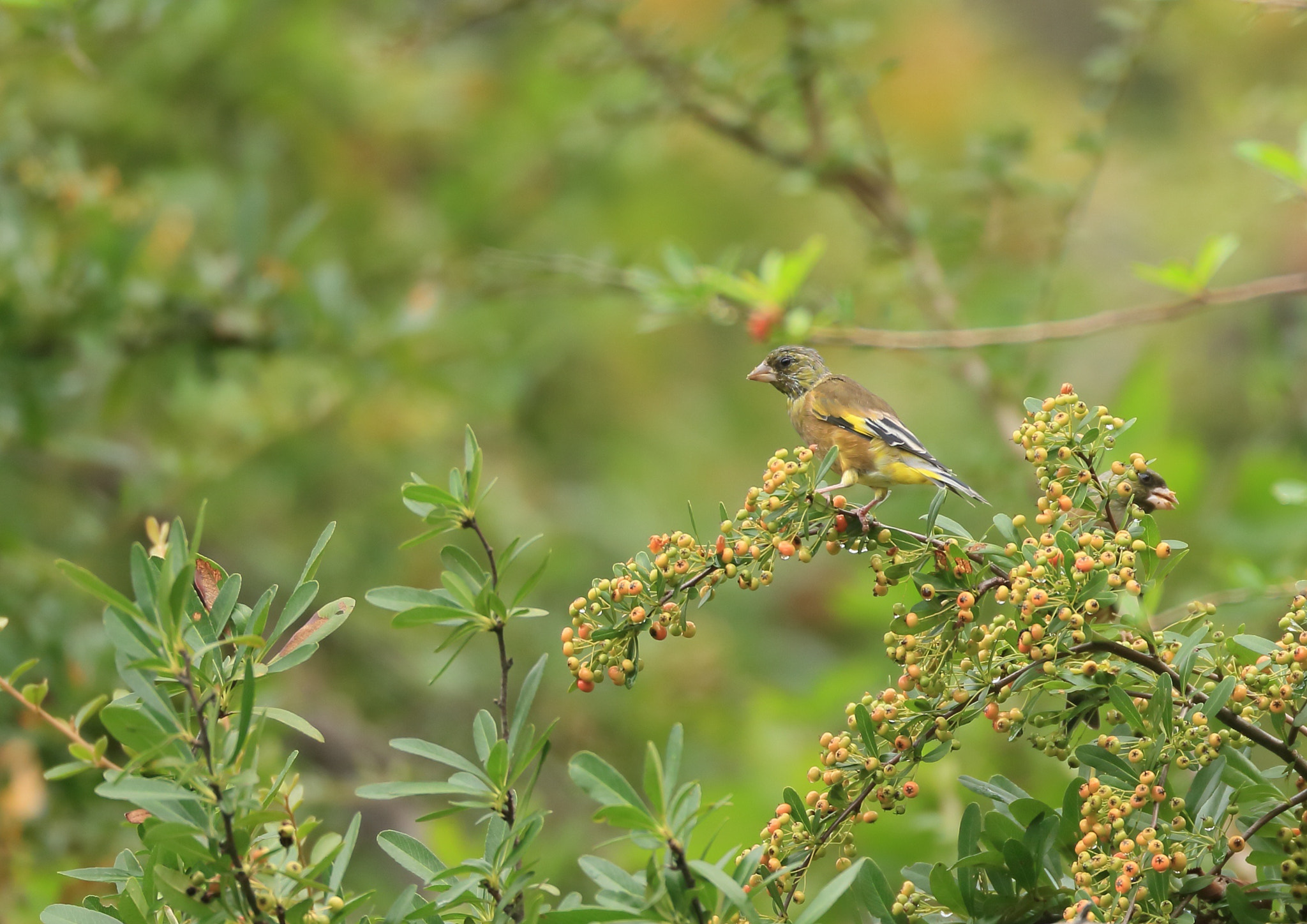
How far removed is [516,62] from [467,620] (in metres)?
7.31

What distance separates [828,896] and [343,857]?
2.10 feet

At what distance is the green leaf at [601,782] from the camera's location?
1315 millimetres

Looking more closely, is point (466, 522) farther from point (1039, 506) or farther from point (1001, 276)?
point (1001, 276)

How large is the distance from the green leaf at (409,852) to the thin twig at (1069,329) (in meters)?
1.57

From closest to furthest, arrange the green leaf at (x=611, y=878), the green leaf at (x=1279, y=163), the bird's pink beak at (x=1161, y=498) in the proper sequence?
the green leaf at (x=611, y=878) < the bird's pink beak at (x=1161, y=498) < the green leaf at (x=1279, y=163)

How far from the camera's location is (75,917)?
1.46 meters

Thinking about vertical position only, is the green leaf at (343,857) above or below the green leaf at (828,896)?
below

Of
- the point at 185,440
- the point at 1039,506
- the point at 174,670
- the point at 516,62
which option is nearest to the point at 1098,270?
the point at 516,62

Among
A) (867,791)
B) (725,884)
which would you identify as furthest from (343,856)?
(867,791)

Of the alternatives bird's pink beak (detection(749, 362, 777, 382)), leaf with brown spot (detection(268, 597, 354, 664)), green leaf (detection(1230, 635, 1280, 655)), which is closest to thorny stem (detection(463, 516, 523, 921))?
leaf with brown spot (detection(268, 597, 354, 664))

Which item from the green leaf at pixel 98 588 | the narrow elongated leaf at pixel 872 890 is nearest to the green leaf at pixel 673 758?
the narrow elongated leaf at pixel 872 890

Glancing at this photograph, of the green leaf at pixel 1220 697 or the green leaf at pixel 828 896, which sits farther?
the green leaf at pixel 1220 697

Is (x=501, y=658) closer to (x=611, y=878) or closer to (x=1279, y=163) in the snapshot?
(x=611, y=878)

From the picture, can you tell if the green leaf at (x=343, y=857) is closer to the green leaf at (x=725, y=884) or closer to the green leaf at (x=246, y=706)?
the green leaf at (x=246, y=706)
